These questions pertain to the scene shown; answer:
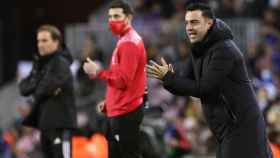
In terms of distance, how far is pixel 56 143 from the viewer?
9.09 m

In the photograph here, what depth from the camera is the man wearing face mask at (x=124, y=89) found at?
26.9 ft

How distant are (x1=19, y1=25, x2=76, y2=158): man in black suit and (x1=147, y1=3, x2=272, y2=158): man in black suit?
2.21m

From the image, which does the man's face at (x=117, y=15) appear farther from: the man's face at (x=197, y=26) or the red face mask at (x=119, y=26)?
the man's face at (x=197, y=26)

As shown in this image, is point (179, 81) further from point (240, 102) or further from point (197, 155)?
point (197, 155)

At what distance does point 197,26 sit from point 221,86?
56 cm

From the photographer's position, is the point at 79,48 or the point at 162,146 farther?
the point at 79,48

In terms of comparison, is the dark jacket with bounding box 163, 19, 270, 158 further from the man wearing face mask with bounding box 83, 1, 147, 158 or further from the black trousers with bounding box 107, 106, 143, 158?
the black trousers with bounding box 107, 106, 143, 158

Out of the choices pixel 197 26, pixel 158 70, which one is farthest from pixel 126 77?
pixel 197 26

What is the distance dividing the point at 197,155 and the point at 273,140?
4.86ft

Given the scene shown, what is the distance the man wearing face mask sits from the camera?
820 cm

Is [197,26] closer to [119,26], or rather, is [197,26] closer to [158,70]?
[158,70]

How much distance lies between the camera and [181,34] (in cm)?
1522

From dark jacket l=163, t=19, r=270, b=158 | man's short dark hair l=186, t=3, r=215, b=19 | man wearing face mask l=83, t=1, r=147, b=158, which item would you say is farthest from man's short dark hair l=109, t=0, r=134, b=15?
dark jacket l=163, t=19, r=270, b=158

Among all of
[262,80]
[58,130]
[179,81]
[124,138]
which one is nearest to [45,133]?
[58,130]
